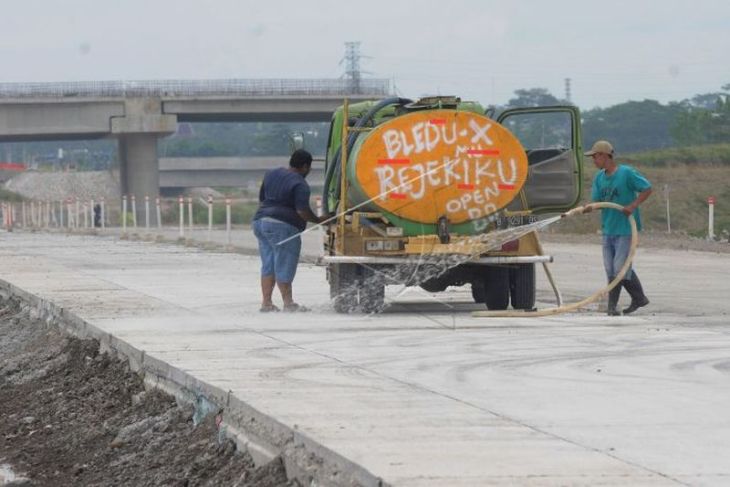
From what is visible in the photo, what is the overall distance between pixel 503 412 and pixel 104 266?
19.8m

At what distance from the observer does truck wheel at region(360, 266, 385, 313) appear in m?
16.8

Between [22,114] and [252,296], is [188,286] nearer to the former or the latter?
[252,296]

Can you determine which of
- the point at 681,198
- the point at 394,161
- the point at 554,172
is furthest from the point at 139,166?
the point at 394,161

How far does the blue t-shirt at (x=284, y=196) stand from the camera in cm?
1723

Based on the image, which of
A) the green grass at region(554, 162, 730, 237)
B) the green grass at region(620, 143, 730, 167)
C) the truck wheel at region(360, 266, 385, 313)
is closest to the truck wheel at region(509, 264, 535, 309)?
the truck wheel at region(360, 266, 385, 313)

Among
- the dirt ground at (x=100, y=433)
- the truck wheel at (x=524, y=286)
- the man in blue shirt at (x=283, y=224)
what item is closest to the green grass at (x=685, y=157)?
the truck wheel at (x=524, y=286)

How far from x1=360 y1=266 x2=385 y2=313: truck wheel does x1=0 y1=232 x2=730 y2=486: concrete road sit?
0.30 m

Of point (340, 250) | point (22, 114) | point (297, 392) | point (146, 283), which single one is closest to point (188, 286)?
point (146, 283)

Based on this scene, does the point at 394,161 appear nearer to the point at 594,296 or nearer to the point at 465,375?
the point at 594,296

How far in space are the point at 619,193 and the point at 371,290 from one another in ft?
9.23

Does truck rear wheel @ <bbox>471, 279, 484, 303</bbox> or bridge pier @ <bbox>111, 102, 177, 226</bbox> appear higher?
bridge pier @ <bbox>111, 102, 177, 226</bbox>

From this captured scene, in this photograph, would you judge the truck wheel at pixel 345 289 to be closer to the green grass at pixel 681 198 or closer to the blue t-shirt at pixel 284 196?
the blue t-shirt at pixel 284 196

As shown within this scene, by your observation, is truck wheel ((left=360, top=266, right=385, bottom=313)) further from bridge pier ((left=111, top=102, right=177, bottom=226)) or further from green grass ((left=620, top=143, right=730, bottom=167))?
bridge pier ((left=111, top=102, right=177, bottom=226))

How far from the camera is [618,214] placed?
55.0 ft
